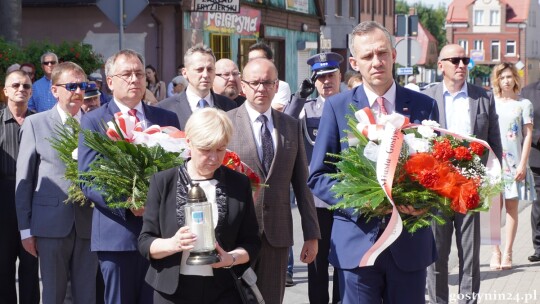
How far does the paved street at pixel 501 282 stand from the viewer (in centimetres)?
934

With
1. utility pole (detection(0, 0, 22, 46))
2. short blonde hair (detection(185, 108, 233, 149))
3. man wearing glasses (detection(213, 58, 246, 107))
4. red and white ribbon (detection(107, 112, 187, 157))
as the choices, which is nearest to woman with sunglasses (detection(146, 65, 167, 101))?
utility pole (detection(0, 0, 22, 46))

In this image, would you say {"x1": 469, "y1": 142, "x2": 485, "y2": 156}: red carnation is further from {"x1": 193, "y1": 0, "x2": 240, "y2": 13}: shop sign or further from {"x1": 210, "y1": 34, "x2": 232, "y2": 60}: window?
{"x1": 210, "y1": 34, "x2": 232, "y2": 60}: window

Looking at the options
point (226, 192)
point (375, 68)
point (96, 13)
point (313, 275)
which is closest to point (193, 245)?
point (226, 192)

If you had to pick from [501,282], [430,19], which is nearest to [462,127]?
[501,282]

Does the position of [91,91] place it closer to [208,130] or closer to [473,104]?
[473,104]

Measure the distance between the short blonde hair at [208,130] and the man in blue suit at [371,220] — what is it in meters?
0.76

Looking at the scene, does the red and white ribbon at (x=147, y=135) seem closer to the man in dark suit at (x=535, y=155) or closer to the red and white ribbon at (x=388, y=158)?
the red and white ribbon at (x=388, y=158)

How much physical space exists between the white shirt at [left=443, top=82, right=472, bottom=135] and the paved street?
1.68 metres

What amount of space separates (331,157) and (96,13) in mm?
20306

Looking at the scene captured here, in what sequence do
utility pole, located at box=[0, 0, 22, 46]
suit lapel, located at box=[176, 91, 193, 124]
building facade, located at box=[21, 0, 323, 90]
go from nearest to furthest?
suit lapel, located at box=[176, 91, 193, 124] → utility pole, located at box=[0, 0, 22, 46] → building facade, located at box=[21, 0, 323, 90]

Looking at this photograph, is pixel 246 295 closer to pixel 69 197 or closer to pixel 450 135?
pixel 450 135

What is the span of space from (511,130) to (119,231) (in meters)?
5.98

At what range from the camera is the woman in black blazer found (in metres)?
4.96

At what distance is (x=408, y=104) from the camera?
5.73 meters
